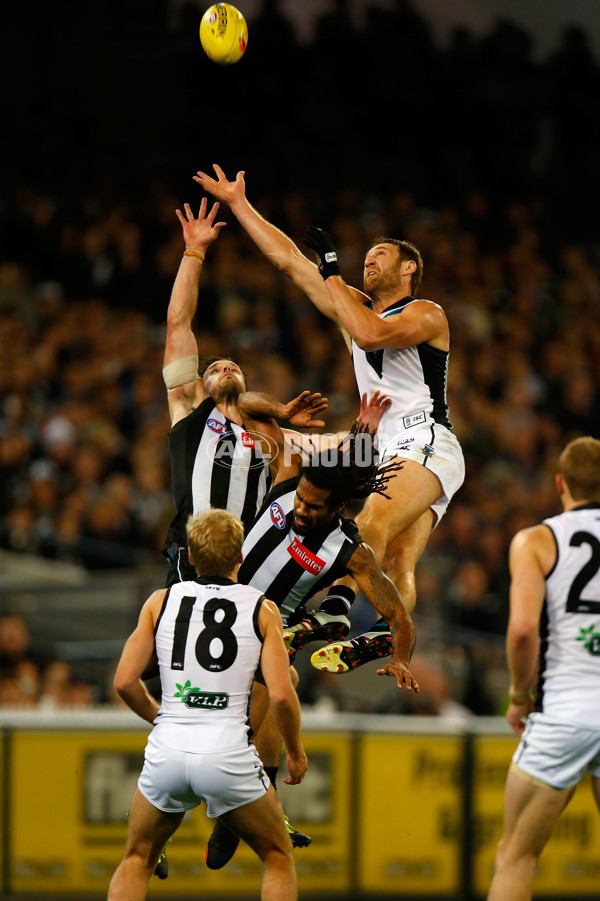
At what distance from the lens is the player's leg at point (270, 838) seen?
5.62 metres

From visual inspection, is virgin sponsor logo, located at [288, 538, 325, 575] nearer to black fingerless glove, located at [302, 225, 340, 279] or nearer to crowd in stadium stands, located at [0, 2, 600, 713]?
black fingerless glove, located at [302, 225, 340, 279]

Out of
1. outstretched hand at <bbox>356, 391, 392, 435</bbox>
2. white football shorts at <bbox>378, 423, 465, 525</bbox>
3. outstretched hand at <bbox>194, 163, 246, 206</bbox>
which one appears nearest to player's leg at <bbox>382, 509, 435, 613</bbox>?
white football shorts at <bbox>378, 423, 465, 525</bbox>

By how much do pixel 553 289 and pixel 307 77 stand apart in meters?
4.46

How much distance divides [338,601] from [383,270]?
1.70m

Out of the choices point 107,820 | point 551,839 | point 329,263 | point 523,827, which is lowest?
point 551,839

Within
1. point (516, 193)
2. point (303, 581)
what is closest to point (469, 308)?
point (516, 193)

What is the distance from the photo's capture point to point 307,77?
17.5 metres

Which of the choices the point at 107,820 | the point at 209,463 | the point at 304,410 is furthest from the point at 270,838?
the point at 107,820

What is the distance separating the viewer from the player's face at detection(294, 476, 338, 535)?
5.98 m

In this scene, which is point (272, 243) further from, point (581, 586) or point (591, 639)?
point (591, 639)

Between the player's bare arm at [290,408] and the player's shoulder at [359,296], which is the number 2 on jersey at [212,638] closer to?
the player's bare arm at [290,408]

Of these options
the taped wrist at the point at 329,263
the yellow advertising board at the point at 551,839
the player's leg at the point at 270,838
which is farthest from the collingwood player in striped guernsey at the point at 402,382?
the yellow advertising board at the point at 551,839

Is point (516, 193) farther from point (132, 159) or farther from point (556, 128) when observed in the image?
point (132, 159)

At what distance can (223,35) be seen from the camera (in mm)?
6793
